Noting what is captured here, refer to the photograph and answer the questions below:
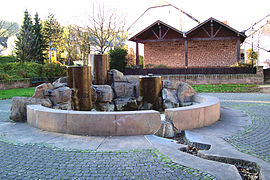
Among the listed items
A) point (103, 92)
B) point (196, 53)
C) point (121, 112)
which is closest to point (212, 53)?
point (196, 53)

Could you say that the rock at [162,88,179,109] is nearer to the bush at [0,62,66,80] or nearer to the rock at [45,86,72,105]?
the rock at [45,86,72,105]

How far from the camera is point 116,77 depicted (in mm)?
10141

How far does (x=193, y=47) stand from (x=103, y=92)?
69.6ft

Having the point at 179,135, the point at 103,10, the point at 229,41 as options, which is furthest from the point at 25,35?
the point at 179,135

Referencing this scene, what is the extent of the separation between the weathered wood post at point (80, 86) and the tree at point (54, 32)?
34.8 metres

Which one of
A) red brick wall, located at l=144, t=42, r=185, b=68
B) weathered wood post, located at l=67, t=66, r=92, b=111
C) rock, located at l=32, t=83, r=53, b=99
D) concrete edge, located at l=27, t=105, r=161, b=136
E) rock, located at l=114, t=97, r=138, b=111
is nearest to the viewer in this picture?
concrete edge, located at l=27, t=105, r=161, b=136

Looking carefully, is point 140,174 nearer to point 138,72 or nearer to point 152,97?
point 152,97

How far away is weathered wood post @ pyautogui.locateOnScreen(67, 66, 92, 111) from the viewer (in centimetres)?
850

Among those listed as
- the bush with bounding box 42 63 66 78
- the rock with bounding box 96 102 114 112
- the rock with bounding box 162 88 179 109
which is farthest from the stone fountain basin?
the bush with bounding box 42 63 66 78

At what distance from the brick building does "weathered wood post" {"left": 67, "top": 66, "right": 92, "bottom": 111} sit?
18044mm

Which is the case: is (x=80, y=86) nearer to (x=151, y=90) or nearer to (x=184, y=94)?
(x=151, y=90)

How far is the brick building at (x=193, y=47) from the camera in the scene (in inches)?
1075

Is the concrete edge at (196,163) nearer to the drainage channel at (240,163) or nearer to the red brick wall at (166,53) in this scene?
the drainage channel at (240,163)

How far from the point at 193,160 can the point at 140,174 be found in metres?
1.03
